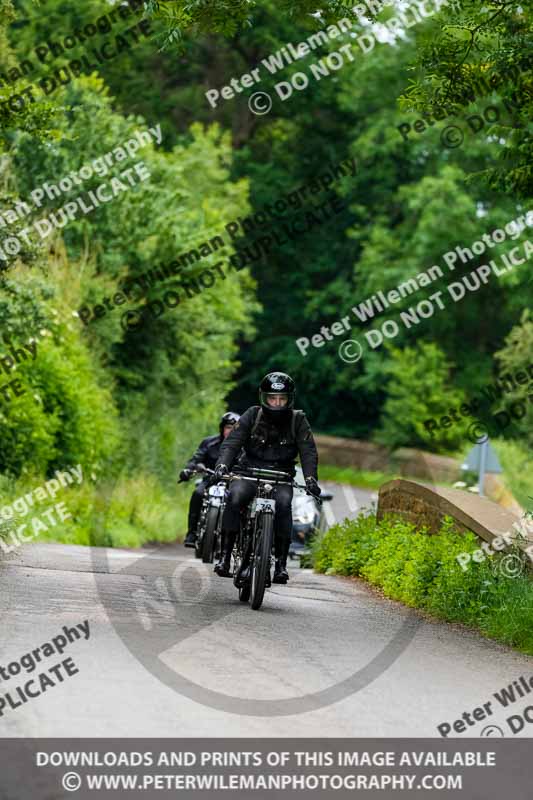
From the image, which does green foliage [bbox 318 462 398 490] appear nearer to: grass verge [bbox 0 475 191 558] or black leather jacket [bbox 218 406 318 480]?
grass verge [bbox 0 475 191 558]

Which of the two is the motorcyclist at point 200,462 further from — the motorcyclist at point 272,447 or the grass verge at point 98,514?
the motorcyclist at point 272,447

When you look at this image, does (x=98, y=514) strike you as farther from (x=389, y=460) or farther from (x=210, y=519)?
(x=389, y=460)

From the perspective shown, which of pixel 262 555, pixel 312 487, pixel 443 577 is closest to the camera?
pixel 262 555

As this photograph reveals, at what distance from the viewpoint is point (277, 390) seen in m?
12.7

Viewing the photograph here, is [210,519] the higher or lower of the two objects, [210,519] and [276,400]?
the lower

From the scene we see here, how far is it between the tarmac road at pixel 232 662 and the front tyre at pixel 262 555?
22 centimetres

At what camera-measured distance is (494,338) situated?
199ft

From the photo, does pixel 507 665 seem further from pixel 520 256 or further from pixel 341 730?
pixel 520 256

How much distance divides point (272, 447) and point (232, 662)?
3.79m

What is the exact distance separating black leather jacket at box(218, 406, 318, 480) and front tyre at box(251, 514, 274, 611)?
0.65 metres

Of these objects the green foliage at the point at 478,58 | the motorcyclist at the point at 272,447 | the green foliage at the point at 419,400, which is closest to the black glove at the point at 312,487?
the motorcyclist at the point at 272,447

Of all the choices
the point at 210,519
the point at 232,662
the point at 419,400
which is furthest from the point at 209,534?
the point at 419,400

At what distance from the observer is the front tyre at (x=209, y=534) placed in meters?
16.3

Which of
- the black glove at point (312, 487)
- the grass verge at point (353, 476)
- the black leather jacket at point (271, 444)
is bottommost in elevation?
the grass verge at point (353, 476)
